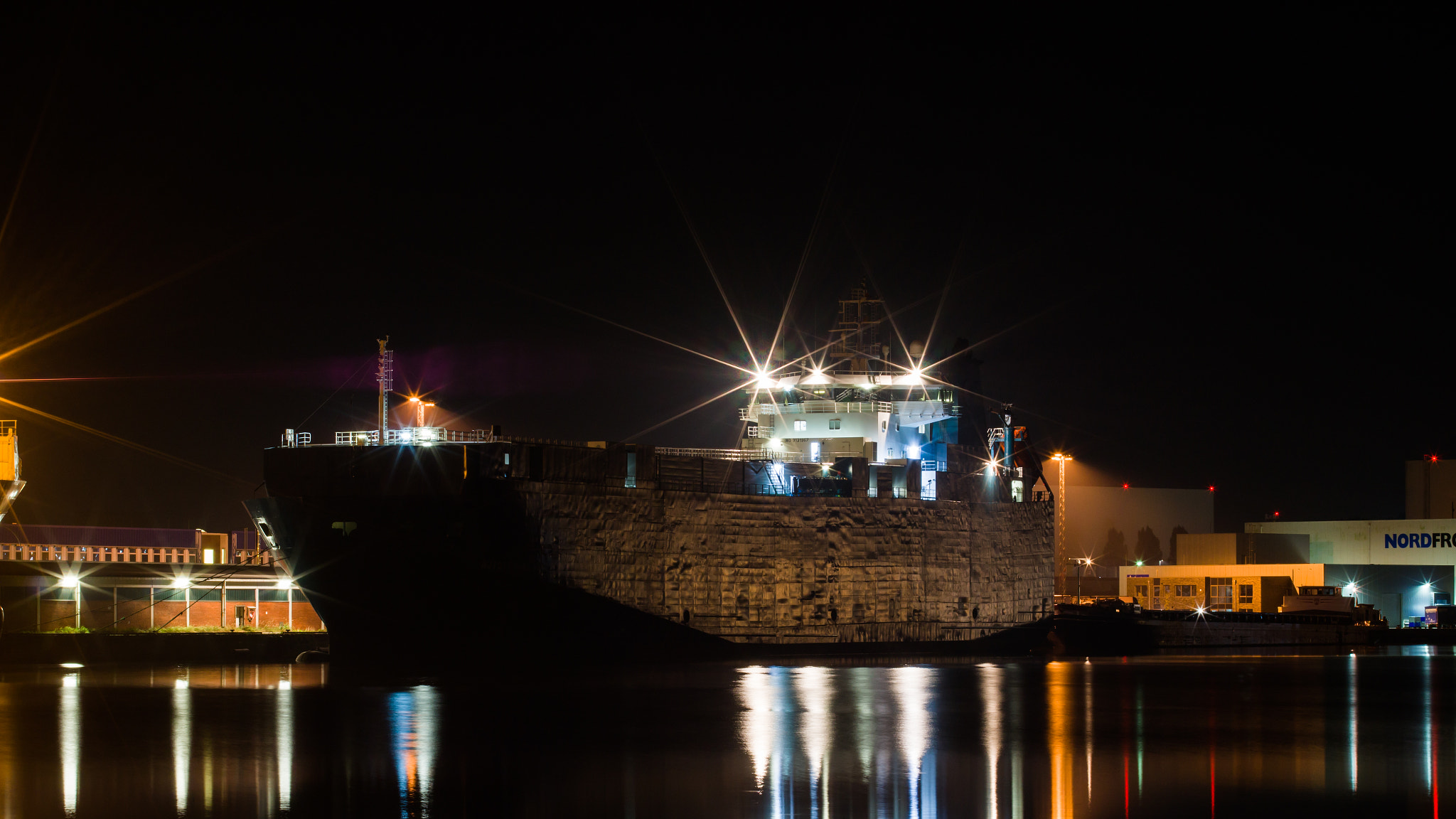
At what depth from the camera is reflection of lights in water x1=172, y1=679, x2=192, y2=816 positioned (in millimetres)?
15641

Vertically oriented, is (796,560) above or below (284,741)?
above

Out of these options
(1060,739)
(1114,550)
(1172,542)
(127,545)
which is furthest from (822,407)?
(1172,542)

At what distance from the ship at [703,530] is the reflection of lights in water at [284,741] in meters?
4.14

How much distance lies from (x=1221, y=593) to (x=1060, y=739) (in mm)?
52577

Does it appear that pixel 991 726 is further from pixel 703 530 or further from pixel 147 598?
pixel 147 598

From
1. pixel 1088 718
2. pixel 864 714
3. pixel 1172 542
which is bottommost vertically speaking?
pixel 1172 542

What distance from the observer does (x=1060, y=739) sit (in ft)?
69.6

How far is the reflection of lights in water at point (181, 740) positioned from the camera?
51.3 feet

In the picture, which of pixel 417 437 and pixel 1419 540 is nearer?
pixel 417 437

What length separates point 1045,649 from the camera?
153 feet

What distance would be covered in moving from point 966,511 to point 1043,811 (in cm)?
2720

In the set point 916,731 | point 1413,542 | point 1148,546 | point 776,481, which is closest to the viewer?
point 916,731

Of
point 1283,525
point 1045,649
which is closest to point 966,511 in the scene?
point 1045,649

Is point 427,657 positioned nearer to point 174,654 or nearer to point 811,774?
point 174,654
